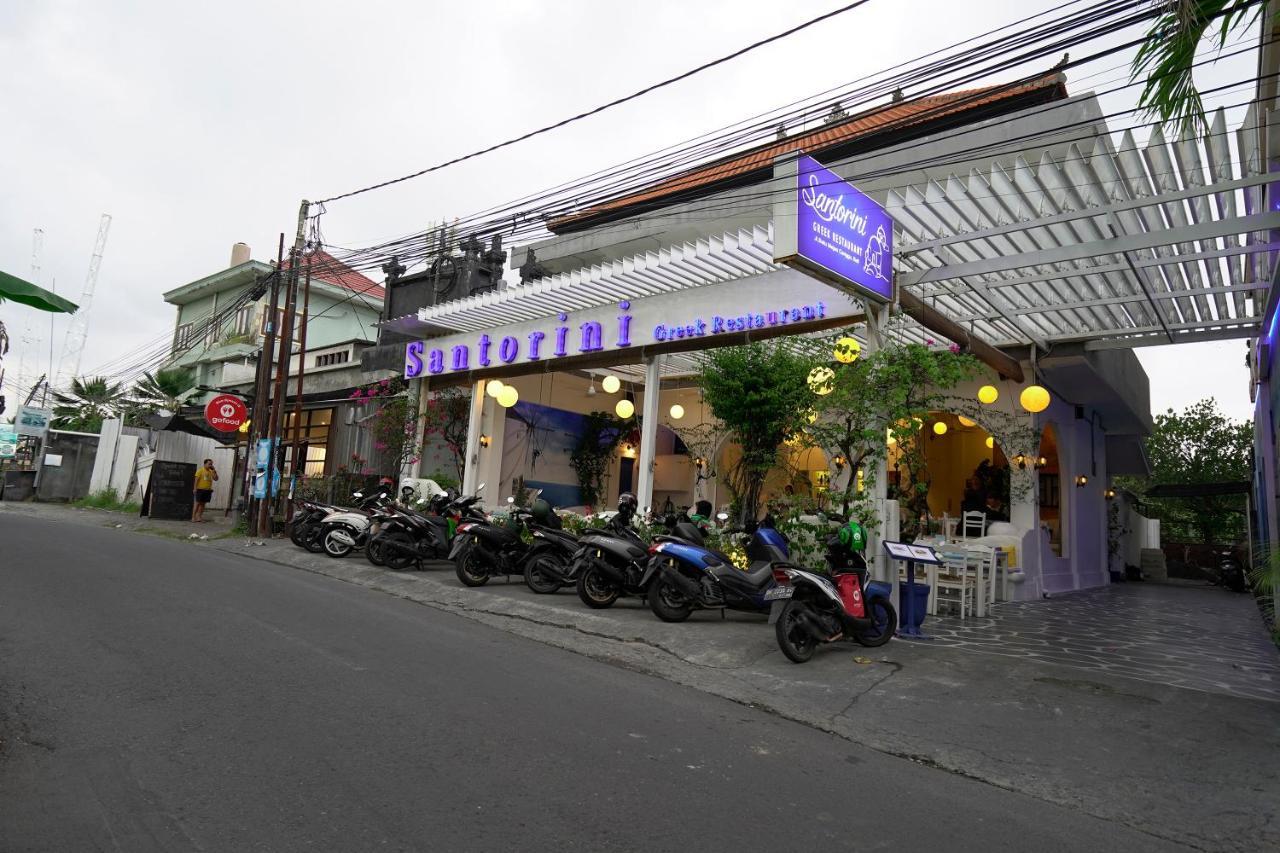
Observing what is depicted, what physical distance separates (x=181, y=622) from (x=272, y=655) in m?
1.55

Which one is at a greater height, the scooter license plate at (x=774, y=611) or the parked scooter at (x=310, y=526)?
the parked scooter at (x=310, y=526)

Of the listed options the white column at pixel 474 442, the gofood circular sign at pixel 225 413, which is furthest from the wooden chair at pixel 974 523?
the gofood circular sign at pixel 225 413

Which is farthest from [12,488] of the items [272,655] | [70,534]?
[272,655]

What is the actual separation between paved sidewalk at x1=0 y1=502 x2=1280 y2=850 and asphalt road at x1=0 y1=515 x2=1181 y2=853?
39 cm

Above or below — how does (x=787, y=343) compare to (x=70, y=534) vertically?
above

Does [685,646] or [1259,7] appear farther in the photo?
[685,646]

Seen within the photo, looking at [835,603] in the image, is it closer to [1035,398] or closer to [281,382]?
[1035,398]

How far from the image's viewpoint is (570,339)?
42.3 feet

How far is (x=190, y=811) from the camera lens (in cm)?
303

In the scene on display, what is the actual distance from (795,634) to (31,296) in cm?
591

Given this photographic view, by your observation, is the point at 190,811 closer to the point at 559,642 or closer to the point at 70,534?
the point at 559,642

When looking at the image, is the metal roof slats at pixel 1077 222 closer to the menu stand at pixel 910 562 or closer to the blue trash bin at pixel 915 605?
the menu stand at pixel 910 562

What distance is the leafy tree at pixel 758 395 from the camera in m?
10.6

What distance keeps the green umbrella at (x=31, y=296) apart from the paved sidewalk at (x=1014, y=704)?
446 centimetres
